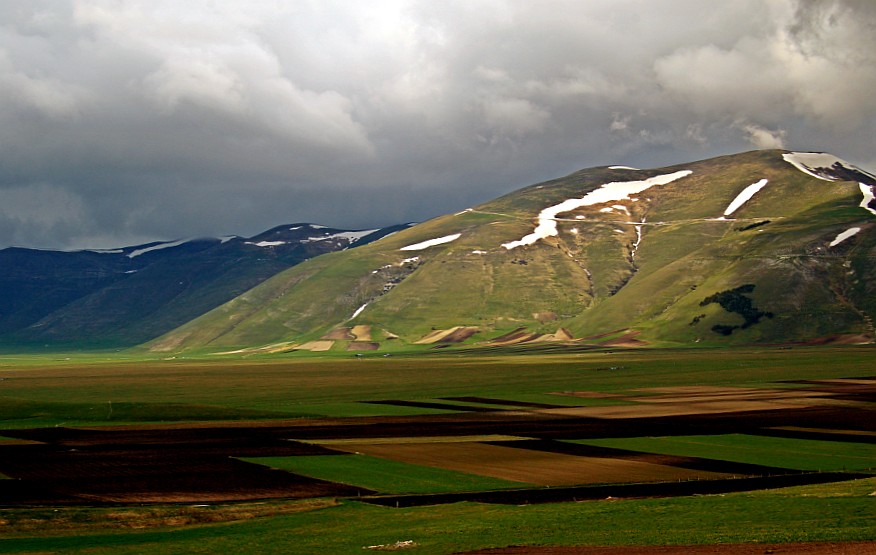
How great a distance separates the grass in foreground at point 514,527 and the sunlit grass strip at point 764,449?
13590mm

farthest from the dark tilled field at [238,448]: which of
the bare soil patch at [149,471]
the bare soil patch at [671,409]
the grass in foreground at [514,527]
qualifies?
the grass in foreground at [514,527]

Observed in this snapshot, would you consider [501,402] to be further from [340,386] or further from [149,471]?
[149,471]

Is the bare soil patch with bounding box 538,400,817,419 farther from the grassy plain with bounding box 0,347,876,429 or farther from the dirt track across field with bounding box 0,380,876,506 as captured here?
the grassy plain with bounding box 0,347,876,429

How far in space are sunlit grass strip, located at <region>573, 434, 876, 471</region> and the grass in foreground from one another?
13590mm

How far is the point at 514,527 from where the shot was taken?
44.0m

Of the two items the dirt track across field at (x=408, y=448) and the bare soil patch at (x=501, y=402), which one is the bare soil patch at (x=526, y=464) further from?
the bare soil patch at (x=501, y=402)

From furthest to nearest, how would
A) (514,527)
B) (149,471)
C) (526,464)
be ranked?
(526,464), (149,471), (514,527)

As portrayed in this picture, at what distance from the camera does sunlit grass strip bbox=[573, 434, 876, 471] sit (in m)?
63.8

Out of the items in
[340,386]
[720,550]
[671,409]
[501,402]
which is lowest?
[671,409]

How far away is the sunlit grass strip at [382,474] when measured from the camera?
58406 millimetres

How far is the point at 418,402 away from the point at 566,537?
8123cm

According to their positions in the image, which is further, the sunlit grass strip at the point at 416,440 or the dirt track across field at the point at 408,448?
the sunlit grass strip at the point at 416,440

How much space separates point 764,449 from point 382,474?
29312mm

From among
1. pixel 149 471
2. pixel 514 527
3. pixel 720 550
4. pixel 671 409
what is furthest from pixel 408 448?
pixel 720 550
